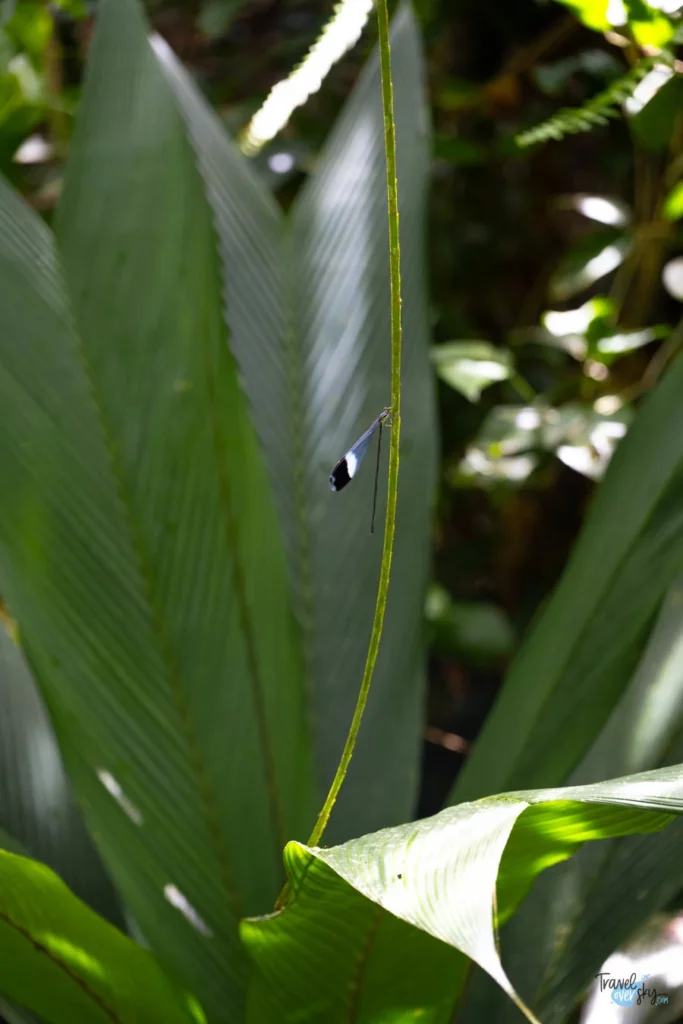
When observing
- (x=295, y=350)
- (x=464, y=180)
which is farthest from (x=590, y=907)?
(x=464, y=180)

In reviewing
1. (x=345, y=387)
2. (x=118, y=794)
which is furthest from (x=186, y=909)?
(x=345, y=387)

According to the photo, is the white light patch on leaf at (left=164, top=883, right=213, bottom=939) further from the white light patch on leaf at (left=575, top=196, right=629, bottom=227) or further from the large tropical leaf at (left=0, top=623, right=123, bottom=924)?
the white light patch on leaf at (left=575, top=196, right=629, bottom=227)

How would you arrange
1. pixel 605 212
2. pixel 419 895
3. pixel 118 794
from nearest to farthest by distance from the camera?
pixel 419 895
pixel 118 794
pixel 605 212

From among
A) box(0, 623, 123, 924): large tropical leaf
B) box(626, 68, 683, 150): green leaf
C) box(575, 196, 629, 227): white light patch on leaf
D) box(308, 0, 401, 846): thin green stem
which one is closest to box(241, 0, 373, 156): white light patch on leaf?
box(308, 0, 401, 846): thin green stem

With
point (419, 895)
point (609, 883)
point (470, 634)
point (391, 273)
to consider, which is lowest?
point (470, 634)

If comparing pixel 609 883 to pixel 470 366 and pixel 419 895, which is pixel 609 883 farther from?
pixel 470 366

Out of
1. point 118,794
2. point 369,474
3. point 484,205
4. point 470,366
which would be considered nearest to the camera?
point 118,794

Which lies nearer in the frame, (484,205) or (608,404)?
(608,404)
